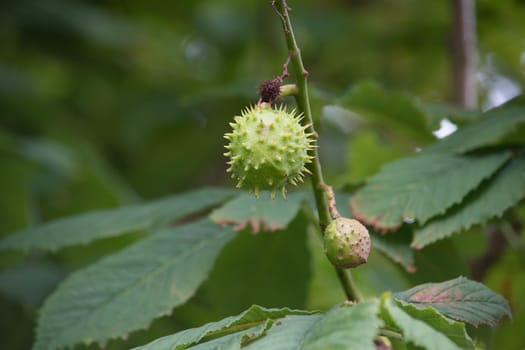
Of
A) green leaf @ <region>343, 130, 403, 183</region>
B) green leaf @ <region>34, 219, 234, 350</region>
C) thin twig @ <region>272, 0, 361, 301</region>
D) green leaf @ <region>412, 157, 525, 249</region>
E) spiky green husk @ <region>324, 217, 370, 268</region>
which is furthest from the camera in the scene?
green leaf @ <region>343, 130, 403, 183</region>

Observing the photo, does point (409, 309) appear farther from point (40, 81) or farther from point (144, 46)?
point (40, 81)

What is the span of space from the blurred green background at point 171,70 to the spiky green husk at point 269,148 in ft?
7.13

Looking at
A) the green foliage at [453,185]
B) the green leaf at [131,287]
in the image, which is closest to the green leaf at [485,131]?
the green foliage at [453,185]

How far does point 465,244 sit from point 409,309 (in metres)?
1.21

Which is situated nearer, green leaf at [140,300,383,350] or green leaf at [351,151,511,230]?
green leaf at [140,300,383,350]

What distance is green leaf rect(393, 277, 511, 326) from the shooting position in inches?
54.7

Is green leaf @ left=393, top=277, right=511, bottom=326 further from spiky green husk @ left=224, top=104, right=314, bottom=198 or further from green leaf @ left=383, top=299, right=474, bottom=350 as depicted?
spiky green husk @ left=224, top=104, right=314, bottom=198

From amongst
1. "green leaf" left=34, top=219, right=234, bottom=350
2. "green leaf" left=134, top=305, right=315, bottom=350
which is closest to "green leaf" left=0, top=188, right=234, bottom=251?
"green leaf" left=34, top=219, right=234, bottom=350

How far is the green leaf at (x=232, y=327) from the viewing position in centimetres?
127

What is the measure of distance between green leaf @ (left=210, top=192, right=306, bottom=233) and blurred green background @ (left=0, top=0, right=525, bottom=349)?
174 cm

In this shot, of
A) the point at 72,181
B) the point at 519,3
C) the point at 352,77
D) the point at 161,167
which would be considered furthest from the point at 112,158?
the point at 519,3

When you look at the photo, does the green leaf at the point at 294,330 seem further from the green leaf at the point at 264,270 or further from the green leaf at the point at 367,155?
the green leaf at the point at 367,155

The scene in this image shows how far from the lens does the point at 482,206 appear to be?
5.70ft

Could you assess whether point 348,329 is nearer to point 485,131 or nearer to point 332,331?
point 332,331
